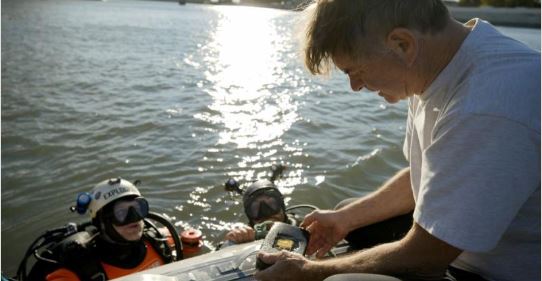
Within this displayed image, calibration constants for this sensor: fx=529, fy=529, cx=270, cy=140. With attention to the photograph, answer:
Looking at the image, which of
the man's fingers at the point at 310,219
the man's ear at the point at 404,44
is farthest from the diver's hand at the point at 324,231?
the man's ear at the point at 404,44

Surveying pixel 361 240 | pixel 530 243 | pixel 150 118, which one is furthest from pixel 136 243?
pixel 150 118

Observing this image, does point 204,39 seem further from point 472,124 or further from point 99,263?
point 472,124

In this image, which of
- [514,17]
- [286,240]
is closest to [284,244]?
[286,240]

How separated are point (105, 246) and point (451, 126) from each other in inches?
104

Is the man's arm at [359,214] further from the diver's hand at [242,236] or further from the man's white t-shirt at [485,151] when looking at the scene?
the man's white t-shirt at [485,151]

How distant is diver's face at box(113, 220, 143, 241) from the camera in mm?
3600

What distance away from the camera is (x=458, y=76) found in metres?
1.96

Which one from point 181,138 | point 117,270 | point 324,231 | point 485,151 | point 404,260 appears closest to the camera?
point 485,151

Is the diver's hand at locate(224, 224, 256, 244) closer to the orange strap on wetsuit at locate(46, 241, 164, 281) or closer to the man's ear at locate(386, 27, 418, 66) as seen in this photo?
the orange strap on wetsuit at locate(46, 241, 164, 281)

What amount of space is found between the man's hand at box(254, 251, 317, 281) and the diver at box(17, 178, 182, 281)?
1528 mm

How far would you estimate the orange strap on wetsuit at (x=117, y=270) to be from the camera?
3360 mm

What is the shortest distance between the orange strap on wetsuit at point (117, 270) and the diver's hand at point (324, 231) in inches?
53.1

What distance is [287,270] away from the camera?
2320 millimetres

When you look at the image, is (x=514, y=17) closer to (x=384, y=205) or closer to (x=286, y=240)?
(x=384, y=205)
